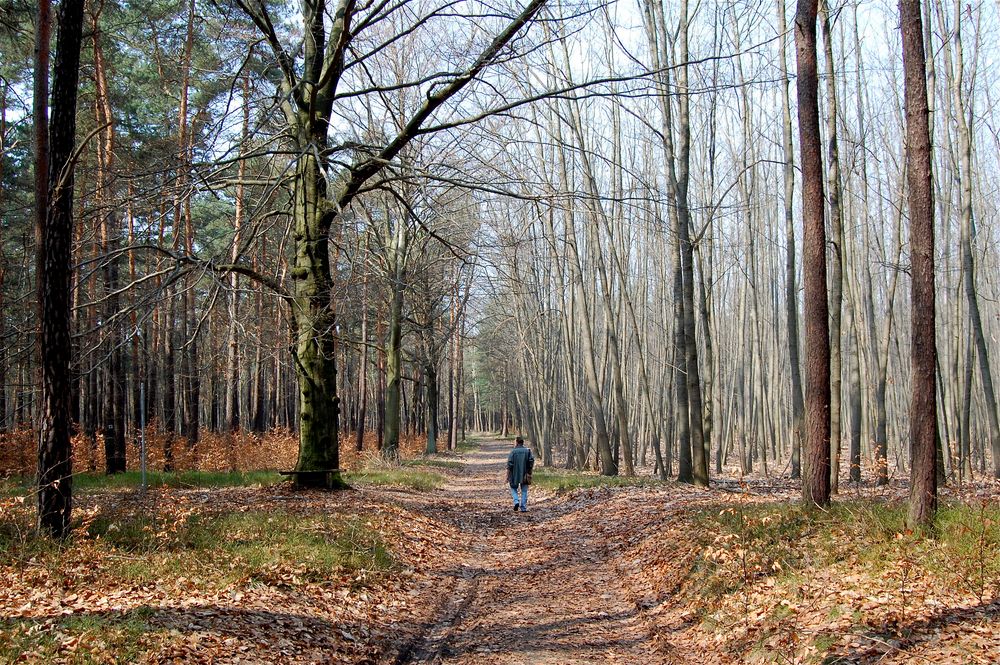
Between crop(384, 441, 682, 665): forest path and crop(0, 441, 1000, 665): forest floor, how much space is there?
0.11 feet

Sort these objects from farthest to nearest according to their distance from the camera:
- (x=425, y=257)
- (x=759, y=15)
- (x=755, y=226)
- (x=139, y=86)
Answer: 1. (x=755, y=226)
2. (x=425, y=257)
3. (x=139, y=86)
4. (x=759, y=15)

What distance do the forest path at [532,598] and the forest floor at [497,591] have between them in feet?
0.11

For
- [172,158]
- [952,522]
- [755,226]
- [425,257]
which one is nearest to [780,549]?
[952,522]

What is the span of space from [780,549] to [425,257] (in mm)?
18813

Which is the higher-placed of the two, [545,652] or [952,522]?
[952,522]

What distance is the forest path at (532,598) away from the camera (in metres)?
6.02

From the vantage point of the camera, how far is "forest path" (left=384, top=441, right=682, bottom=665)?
237 inches

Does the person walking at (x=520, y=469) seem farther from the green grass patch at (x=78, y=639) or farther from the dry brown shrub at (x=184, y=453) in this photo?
the green grass patch at (x=78, y=639)

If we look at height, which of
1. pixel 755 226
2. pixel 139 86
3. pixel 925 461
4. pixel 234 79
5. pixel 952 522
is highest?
pixel 139 86

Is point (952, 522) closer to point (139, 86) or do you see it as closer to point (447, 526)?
point (447, 526)

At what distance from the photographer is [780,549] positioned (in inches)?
281

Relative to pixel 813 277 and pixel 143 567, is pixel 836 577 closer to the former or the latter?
pixel 813 277

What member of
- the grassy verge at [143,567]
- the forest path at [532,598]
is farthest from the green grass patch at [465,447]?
the grassy verge at [143,567]

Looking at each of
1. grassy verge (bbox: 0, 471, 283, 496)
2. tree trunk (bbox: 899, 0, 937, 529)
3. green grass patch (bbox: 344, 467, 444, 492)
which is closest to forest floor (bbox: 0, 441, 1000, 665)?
tree trunk (bbox: 899, 0, 937, 529)
